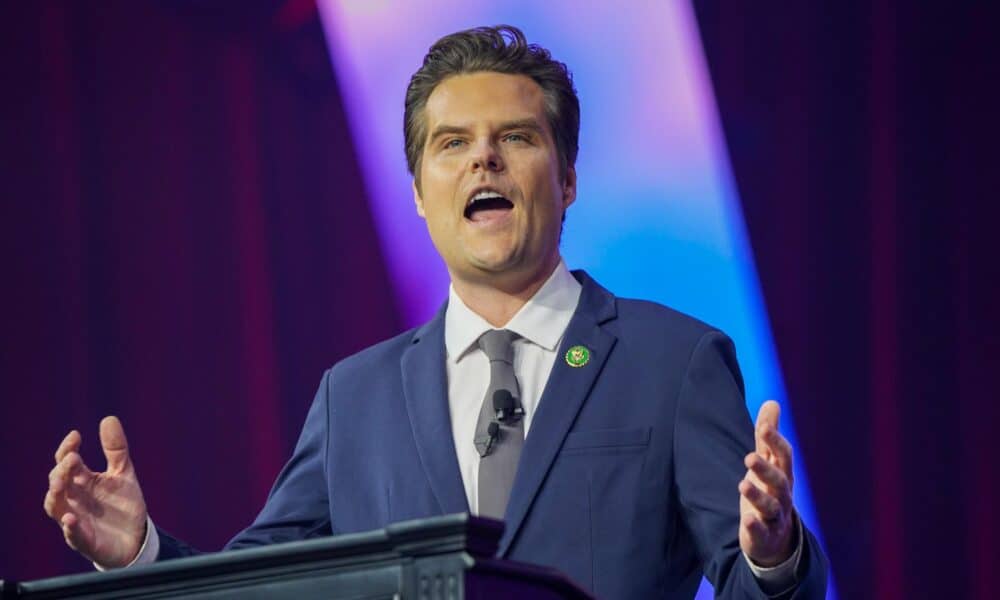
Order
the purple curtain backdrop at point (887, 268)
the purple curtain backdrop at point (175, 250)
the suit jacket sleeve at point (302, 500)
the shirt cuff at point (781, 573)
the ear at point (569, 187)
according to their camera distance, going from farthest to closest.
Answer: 1. the purple curtain backdrop at point (175, 250)
2. the purple curtain backdrop at point (887, 268)
3. the ear at point (569, 187)
4. the suit jacket sleeve at point (302, 500)
5. the shirt cuff at point (781, 573)

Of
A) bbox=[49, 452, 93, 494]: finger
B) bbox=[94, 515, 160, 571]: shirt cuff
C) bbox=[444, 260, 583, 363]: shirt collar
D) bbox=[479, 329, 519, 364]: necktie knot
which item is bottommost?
bbox=[94, 515, 160, 571]: shirt cuff

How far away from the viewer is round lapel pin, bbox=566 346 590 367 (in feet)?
8.11

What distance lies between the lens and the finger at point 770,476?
72.1 inches

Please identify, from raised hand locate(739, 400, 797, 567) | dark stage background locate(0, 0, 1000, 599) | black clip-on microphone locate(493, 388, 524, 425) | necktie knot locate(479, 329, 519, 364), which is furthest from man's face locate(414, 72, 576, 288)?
dark stage background locate(0, 0, 1000, 599)

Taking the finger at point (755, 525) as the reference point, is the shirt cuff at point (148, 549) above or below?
above

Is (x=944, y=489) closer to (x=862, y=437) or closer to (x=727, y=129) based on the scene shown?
(x=862, y=437)

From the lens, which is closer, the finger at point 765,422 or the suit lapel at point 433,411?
the finger at point 765,422

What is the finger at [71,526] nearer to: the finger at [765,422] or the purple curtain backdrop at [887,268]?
the finger at [765,422]

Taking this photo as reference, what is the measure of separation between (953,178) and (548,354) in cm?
142

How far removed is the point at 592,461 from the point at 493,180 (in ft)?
1.66

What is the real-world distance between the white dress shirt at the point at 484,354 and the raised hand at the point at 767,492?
0.52 m

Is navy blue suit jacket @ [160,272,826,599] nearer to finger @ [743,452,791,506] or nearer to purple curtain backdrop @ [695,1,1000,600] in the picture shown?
finger @ [743,452,791,506]

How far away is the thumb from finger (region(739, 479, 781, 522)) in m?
0.86

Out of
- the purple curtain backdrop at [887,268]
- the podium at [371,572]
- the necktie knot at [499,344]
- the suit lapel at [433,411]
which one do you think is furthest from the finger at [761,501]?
the purple curtain backdrop at [887,268]
